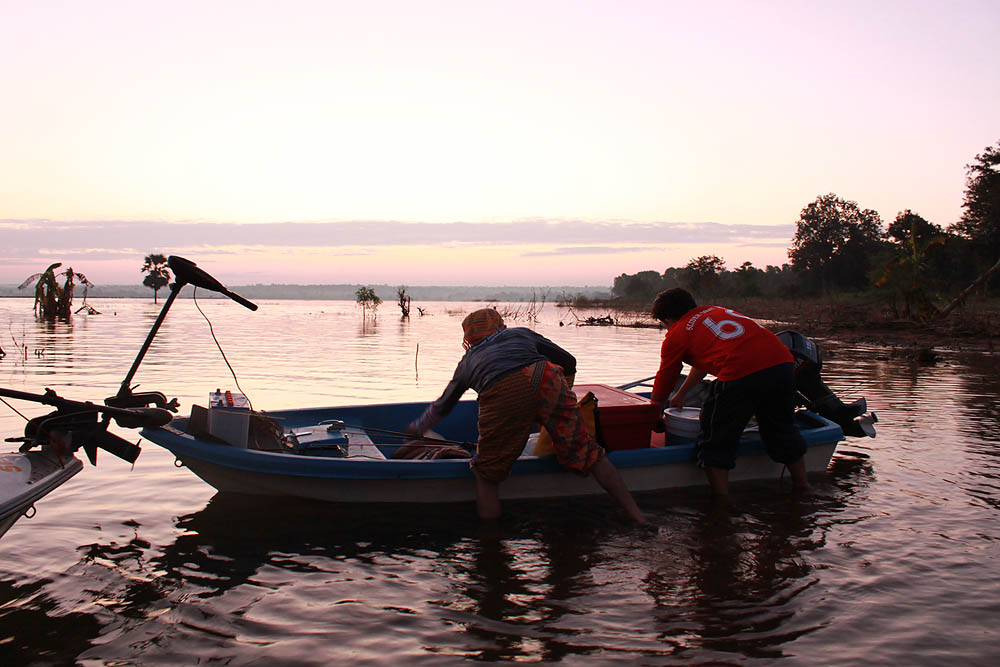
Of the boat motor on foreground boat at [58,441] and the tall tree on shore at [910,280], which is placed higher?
the tall tree on shore at [910,280]

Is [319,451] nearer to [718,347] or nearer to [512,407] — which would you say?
[512,407]

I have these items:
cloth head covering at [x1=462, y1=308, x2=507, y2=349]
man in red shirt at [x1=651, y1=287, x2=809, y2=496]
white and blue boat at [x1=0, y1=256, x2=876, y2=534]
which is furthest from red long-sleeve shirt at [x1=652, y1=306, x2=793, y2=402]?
Answer: cloth head covering at [x1=462, y1=308, x2=507, y2=349]

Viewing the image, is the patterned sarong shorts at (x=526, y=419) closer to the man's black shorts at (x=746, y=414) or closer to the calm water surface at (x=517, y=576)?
the calm water surface at (x=517, y=576)

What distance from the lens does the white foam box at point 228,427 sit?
5.38m

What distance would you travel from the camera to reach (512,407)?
5.14 meters

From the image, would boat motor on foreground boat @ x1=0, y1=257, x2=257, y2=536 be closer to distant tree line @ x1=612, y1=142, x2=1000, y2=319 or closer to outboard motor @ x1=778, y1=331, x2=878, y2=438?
outboard motor @ x1=778, y1=331, x2=878, y2=438

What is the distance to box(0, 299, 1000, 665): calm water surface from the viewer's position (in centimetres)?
352

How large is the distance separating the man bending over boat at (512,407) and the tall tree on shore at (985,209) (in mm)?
41310

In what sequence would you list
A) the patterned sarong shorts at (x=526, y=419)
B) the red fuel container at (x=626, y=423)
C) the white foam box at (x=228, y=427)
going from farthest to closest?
1. the red fuel container at (x=626, y=423)
2. the white foam box at (x=228, y=427)
3. the patterned sarong shorts at (x=526, y=419)

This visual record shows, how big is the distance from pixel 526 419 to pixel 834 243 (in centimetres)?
6904

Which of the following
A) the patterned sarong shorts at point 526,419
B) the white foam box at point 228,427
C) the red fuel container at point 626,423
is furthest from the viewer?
the red fuel container at point 626,423

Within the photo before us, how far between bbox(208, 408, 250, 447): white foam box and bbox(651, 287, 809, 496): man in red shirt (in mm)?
3364

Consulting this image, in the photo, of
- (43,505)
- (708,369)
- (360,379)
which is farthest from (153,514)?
(360,379)

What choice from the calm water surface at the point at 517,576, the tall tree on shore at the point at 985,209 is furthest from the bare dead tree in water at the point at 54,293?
the tall tree on shore at the point at 985,209
